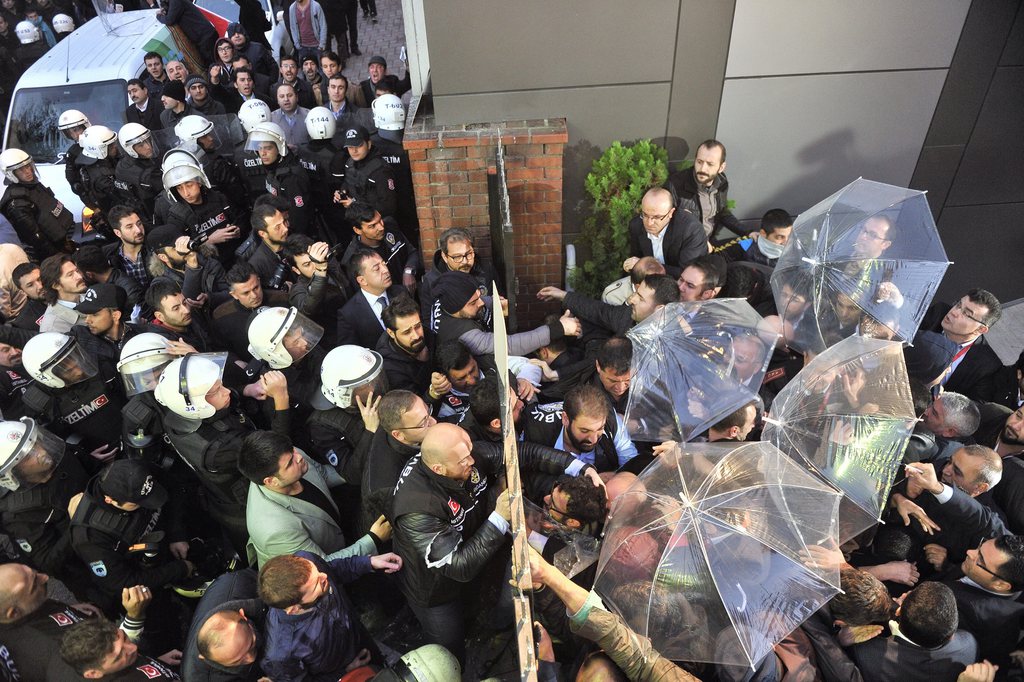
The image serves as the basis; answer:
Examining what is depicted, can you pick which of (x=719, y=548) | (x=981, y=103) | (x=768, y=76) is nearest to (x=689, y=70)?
(x=768, y=76)

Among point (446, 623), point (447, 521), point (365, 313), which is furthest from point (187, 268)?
point (446, 623)

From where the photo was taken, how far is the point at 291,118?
27.3ft

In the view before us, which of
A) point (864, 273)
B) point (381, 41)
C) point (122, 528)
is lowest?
point (381, 41)

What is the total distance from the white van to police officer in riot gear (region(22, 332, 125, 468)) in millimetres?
4400

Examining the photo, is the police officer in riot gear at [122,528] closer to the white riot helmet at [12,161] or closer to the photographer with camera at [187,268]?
the photographer with camera at [187,268]

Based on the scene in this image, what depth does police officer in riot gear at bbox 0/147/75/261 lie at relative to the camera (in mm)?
6875

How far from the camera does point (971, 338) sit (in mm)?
4508

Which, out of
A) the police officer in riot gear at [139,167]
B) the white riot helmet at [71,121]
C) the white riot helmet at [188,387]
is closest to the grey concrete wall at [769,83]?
the white riot helmet at [188,387]

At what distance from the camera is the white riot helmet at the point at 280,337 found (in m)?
4.30

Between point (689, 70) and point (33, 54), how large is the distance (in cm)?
1334

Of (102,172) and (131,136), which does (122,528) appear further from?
(102,172)

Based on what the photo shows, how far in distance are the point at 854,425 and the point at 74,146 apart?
8.47 metres

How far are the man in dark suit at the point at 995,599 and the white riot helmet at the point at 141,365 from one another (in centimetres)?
467

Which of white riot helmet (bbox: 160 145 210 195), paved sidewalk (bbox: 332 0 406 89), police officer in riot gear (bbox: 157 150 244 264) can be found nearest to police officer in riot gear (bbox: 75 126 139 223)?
police officer in riot gear (bbox: 157 150 244 264)
